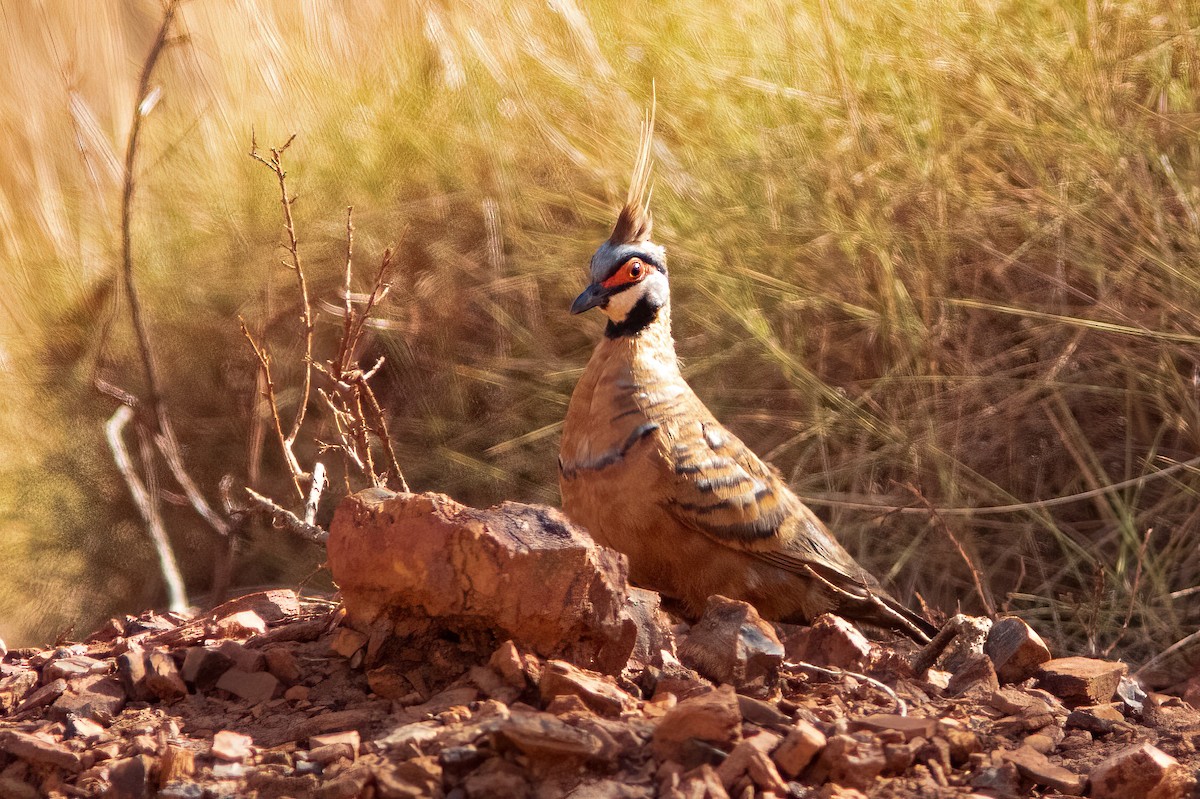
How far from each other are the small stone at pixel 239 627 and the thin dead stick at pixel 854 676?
117cm

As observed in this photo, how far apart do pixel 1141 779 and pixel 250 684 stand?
5.48 ft

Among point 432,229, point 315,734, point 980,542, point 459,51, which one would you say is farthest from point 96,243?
point 980,542

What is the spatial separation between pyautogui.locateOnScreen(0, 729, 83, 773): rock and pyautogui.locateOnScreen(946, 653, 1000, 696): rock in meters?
1.75

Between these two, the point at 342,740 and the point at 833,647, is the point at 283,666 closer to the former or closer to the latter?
the point at 342,740

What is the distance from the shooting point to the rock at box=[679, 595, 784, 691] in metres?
2.41

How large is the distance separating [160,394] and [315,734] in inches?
103


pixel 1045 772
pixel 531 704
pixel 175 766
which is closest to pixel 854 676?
pixel 1045 772

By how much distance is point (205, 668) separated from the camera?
243cm

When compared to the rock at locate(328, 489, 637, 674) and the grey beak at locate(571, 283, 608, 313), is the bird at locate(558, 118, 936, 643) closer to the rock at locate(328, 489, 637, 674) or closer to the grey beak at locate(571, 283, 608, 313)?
the grey beak at locate(571, 283, 608, 313)

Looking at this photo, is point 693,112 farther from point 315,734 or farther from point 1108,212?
point 315,734

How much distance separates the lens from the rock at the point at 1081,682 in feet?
8.45

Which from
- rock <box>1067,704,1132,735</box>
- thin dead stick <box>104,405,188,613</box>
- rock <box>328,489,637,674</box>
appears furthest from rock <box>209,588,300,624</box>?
rock <box>1067,704,1132,735</box>

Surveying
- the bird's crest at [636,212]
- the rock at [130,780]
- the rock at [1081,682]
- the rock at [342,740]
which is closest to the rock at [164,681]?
the rock at [130,780]

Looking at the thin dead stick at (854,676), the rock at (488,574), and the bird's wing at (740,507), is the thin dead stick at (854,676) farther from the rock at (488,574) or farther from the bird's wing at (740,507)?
A: the bird's wing at (740,507)
